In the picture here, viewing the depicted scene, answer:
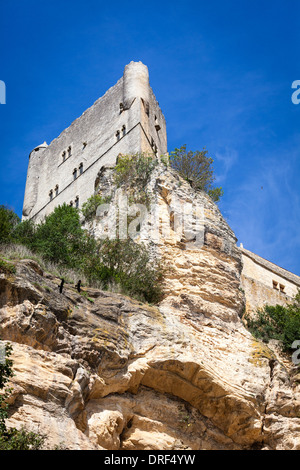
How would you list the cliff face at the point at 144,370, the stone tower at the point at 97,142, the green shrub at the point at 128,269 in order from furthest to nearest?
the stone tower at the point at 97,142 < the green shrub at the point at 128,269 < the cliff face at the point at 144,370

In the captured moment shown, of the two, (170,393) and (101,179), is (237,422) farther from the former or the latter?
(101,179)

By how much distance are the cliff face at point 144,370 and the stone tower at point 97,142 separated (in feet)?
48.7

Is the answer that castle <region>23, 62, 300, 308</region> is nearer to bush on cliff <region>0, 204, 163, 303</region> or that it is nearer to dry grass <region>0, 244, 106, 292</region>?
bush on cliff <region>0, 204, 163, 303</region>

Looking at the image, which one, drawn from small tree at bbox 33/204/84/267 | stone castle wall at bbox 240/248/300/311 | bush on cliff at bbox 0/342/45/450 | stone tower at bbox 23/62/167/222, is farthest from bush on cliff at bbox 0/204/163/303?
stone tower at bbox 23/62/167/222

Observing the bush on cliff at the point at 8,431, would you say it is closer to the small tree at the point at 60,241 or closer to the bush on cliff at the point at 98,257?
the bush on cliff at the point at 98,257

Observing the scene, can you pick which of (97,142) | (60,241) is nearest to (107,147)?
(97,142)

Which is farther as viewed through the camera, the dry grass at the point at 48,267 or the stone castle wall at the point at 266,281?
the stone castle wall at the point at 266,281

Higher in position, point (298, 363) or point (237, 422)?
point (298, 363)

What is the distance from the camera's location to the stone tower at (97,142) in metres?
30.5

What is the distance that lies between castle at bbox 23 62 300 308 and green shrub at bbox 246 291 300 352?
8130 mm

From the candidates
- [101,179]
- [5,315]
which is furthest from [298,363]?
[101,179]

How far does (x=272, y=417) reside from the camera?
13477mm

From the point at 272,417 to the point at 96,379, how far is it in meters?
3.99

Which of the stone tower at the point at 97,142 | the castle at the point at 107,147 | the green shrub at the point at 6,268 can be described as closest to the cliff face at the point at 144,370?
the green shrub at the point at 6,268
